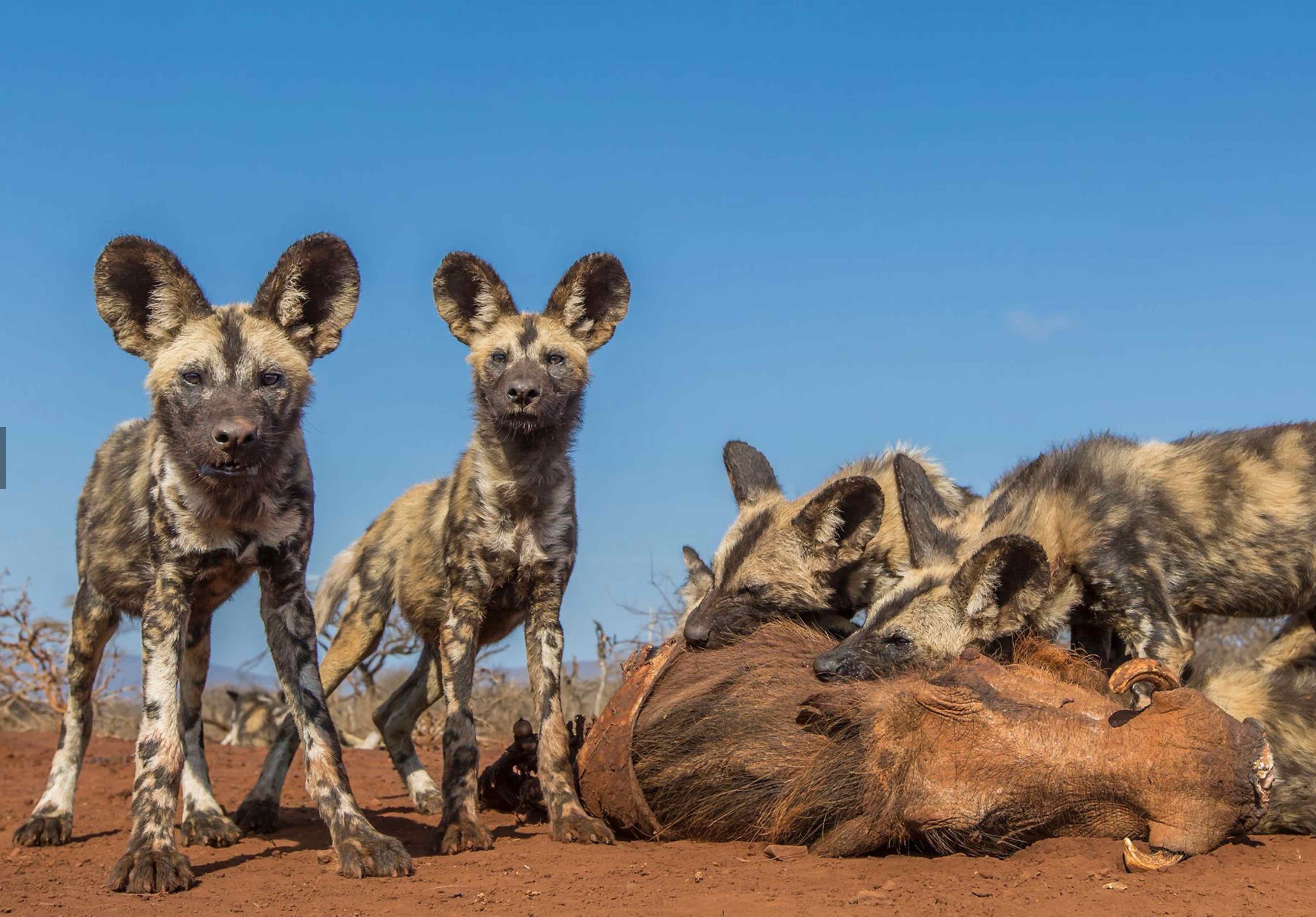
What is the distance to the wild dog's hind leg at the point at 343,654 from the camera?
22.1 ft

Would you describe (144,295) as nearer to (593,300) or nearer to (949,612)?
(593,300)

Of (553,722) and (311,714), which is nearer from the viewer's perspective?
(311,714)

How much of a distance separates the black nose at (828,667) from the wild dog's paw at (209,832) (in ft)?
9.91

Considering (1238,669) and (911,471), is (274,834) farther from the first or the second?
(1238,669)

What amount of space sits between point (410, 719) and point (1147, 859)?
15.6 ft

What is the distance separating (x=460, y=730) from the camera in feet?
19.3

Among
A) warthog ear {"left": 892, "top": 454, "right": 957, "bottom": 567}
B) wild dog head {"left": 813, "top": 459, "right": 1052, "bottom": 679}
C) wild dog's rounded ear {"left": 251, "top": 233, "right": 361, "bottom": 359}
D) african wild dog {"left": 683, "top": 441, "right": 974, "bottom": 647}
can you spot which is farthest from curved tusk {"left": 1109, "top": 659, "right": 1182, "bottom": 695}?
wild dog's rounded ear {"left": 251, "top": 233, "right": 361, "bottom": 359}

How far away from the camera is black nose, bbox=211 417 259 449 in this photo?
5.09 meters

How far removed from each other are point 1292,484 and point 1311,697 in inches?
69.8

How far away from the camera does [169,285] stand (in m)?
5.57

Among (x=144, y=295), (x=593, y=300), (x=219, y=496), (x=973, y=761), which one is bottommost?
(x=973, y=761)

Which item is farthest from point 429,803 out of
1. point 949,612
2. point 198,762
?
point 949,612

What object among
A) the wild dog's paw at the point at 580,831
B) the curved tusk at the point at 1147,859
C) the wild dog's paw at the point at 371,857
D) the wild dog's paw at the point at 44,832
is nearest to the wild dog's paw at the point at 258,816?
the wild dog's paw at the point at 44,832

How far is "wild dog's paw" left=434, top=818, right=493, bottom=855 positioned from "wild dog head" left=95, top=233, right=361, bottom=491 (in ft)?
5.77
